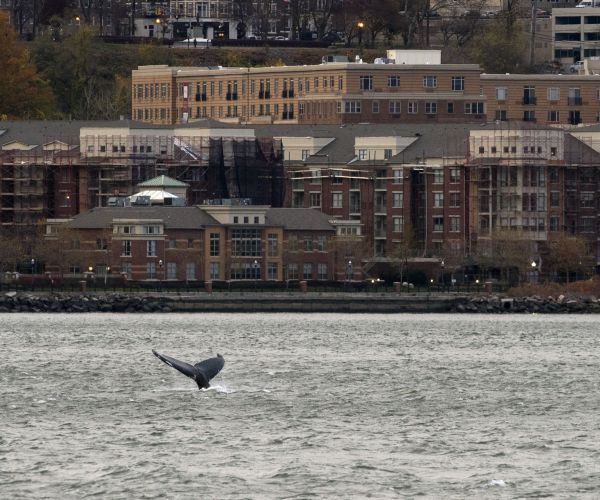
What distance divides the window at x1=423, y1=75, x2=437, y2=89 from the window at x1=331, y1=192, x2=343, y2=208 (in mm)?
26489

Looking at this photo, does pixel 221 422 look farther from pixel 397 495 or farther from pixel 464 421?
pixel 397 495

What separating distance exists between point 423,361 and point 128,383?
16.5 m

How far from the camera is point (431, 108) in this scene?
195750 millimetres

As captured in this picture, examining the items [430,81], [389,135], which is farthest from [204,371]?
[430,81]

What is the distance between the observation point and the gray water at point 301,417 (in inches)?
2402

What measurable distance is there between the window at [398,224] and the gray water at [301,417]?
51147 mm

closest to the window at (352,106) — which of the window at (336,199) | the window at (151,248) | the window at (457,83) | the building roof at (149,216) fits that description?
the window at (457,83)

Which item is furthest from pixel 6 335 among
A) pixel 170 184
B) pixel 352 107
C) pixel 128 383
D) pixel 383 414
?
pixel 352 107

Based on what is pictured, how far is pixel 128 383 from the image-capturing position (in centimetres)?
8544

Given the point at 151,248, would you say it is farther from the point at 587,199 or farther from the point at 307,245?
the point at 587,199

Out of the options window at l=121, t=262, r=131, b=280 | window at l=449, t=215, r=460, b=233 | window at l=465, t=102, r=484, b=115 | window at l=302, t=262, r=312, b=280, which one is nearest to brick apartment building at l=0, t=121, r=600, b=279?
window at l=449, t=215, r=460, b=233

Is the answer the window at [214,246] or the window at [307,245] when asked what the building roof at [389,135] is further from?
the window at [214,246]

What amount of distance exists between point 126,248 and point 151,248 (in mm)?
1421

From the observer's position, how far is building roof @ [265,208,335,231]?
528ft
